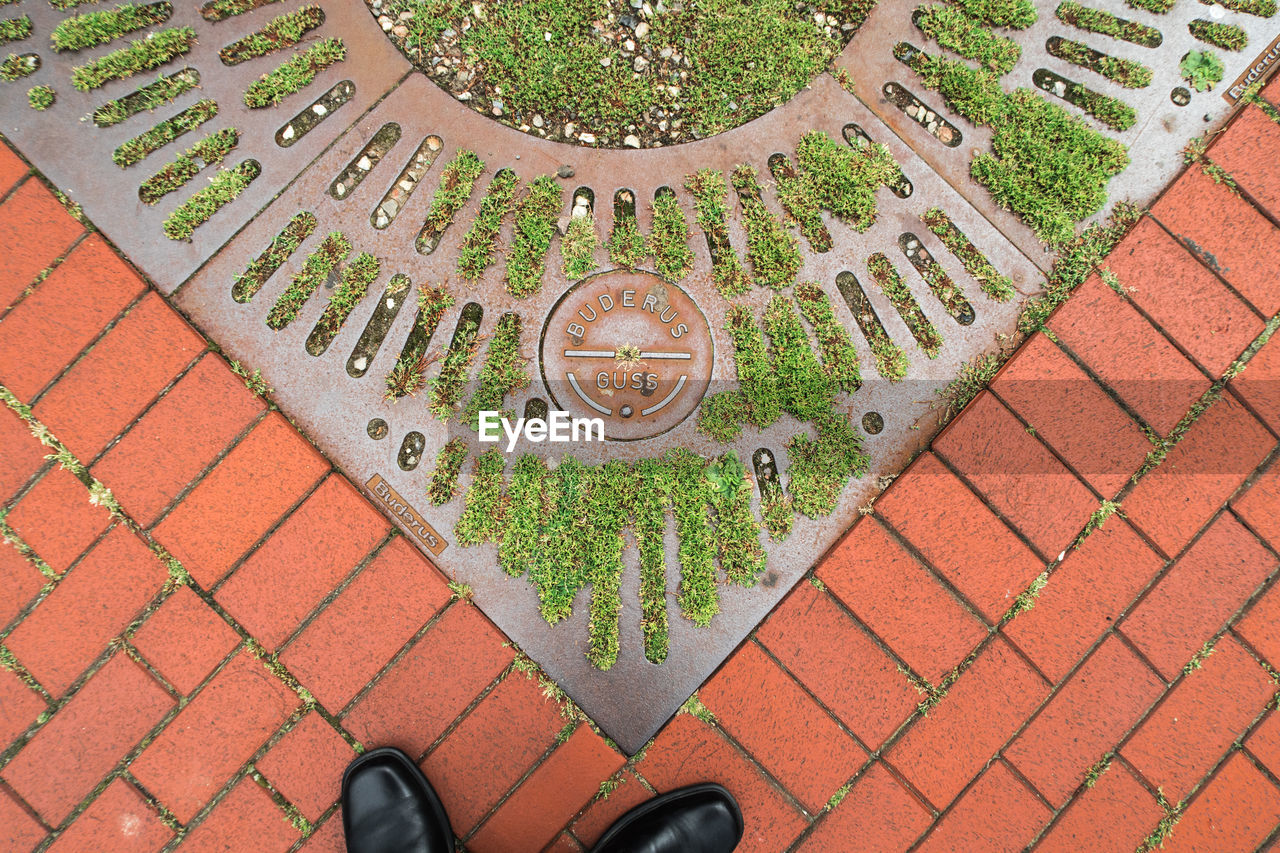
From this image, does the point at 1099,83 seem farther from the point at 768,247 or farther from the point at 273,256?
the point at 273,256

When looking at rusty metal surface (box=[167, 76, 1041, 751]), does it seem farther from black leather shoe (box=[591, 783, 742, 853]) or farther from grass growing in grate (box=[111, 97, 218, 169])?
grass growing in grate (box=[111, 97, 218, 169])

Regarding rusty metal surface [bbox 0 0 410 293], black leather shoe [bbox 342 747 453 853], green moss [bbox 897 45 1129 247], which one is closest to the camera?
black leather shoe [bbox 342 747 453 853]

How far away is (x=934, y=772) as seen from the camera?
2.45m

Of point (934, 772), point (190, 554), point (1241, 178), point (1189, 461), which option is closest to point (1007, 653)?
point (934, 772)

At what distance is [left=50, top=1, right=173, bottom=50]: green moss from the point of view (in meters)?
2.45

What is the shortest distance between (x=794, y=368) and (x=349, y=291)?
1684mm

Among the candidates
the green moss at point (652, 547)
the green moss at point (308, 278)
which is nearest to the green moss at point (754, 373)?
the green moss at point (652, 547)

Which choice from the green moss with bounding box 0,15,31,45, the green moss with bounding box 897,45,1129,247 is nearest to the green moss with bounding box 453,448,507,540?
the green moss with bounding box 897,45,1129,247

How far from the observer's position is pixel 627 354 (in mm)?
2508

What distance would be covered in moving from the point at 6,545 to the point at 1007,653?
363 centimetres

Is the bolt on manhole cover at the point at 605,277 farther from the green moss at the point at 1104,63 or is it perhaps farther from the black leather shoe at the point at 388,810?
the black leather shoe at the point at 388,810

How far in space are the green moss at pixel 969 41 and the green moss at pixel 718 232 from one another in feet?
3.35

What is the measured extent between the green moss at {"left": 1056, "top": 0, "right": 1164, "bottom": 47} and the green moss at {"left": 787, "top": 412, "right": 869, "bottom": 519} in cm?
179

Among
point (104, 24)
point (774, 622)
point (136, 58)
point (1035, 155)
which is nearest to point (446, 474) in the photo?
point (774, 622)
